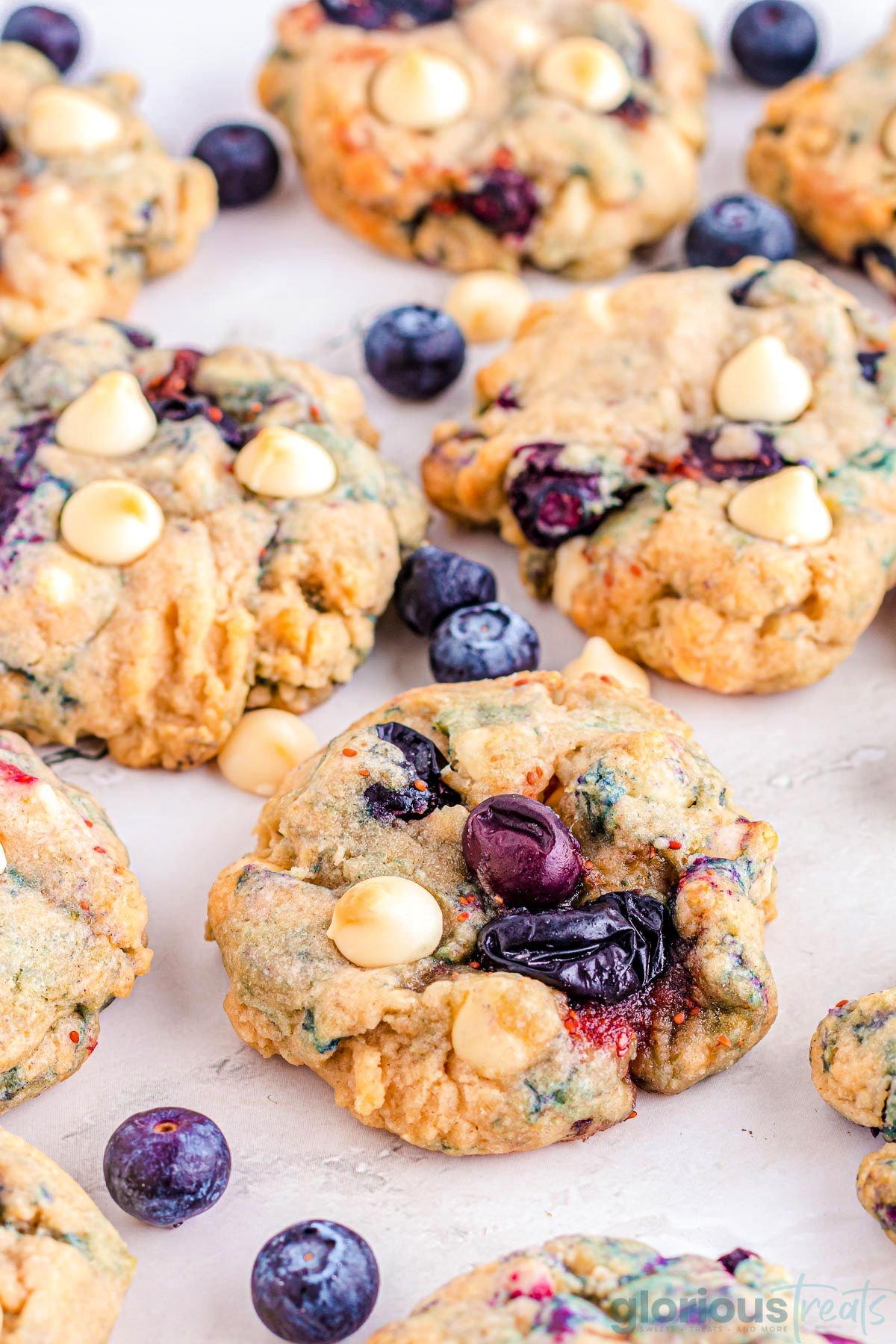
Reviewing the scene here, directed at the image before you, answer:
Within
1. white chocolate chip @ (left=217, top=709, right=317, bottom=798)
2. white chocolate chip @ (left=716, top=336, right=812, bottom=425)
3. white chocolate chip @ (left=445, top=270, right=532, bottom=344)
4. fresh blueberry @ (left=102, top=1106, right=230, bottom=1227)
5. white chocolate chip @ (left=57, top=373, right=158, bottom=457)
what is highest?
white chocolate chip @ (left=716, top=336, right=812, bottom=425)

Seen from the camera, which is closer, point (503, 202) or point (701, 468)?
point (701, 468)

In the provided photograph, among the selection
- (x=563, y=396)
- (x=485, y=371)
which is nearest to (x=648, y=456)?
(x=563, y=396)

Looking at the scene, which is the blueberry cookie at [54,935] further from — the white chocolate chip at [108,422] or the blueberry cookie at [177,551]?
the white chocolate chip at [108,422]

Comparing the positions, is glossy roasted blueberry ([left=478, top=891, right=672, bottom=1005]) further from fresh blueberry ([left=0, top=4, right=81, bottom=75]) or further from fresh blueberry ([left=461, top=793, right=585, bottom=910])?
fresh blueberry ([left=0, top=4, right=81, bottom=75])

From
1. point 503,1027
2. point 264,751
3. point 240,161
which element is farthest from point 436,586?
point 240,161

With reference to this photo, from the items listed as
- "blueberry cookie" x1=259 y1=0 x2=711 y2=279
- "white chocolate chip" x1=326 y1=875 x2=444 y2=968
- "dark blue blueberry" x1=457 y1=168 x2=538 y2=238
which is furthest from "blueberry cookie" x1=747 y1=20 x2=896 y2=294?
"white chocolate chip" x1=326 y1=875 x2=444 y2=968

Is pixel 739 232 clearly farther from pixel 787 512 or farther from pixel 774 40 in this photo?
pixel 787 512
